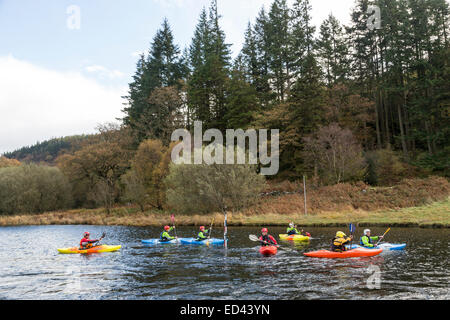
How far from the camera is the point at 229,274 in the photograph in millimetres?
15391

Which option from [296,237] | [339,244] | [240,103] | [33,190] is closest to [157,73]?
[240,103]

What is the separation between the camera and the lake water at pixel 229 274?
12.4 m

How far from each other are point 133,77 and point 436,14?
51.0m

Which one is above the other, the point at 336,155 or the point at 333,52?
the point at 333,52

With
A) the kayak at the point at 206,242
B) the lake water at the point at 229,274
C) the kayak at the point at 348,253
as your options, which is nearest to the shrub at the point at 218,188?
the kayak at the point at 206,242

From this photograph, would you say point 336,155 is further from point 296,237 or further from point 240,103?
point 296,237

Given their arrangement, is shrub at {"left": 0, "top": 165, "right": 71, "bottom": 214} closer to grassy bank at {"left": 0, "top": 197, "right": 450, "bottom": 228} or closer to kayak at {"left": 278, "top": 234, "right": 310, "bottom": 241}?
grassy bank at {"left": 0, "top": 197, "right": 450, "bottom": 228}

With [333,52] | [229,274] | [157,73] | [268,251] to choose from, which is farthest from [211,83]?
[229,274]

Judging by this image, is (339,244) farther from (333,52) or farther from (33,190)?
(33,190)

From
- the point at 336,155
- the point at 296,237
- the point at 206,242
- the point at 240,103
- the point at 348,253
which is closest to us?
the point at 348,253

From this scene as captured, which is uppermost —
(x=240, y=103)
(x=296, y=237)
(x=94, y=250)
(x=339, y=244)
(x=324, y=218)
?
(x=240, y=103)

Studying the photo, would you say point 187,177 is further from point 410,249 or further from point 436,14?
point 436,14

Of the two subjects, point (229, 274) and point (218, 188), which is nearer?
point (229, 274)

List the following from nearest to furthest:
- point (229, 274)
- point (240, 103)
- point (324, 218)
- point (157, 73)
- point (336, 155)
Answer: point (229, 274), point (324, 218), point (336, 155), point (240, 103), point (157, 73)
